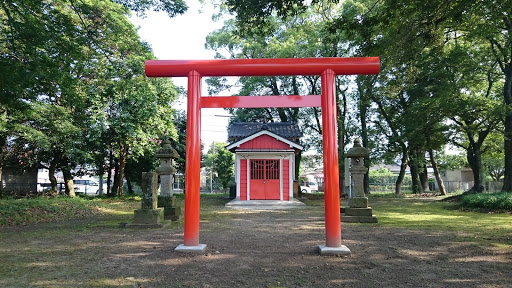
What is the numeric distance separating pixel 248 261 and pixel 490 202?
1139 cm

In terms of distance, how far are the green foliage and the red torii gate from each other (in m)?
9.62

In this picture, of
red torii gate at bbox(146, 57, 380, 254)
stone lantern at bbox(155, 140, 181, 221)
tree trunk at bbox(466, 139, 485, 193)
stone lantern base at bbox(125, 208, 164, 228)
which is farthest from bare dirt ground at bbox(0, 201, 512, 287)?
tree trunk at bbox(466, 139, 485, 193)

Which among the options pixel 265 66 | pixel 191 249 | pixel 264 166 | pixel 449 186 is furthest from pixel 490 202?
pixel 449 186

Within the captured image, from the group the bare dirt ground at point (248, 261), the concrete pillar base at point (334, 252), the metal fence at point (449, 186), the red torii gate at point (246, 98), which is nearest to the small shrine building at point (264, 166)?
the bare dirt ground at point (248, 261)

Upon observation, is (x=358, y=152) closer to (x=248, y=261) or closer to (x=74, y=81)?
(x=248, y=261)

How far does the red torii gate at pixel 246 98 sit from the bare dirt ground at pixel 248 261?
599mm

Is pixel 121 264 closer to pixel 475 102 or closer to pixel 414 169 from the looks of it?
pixel 475 102

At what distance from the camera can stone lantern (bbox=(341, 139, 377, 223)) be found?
9250 mm

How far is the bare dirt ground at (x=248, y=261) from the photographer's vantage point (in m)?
3.80

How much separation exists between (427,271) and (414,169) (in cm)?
2395

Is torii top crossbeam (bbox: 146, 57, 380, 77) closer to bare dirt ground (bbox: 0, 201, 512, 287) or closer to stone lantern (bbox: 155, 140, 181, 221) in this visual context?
bare dirt ground (bbox: 0, 201, 512, 287)

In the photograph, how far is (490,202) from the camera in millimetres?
11930

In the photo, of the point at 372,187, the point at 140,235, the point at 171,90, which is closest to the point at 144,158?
the point at 171,90

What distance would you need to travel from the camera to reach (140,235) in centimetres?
696
